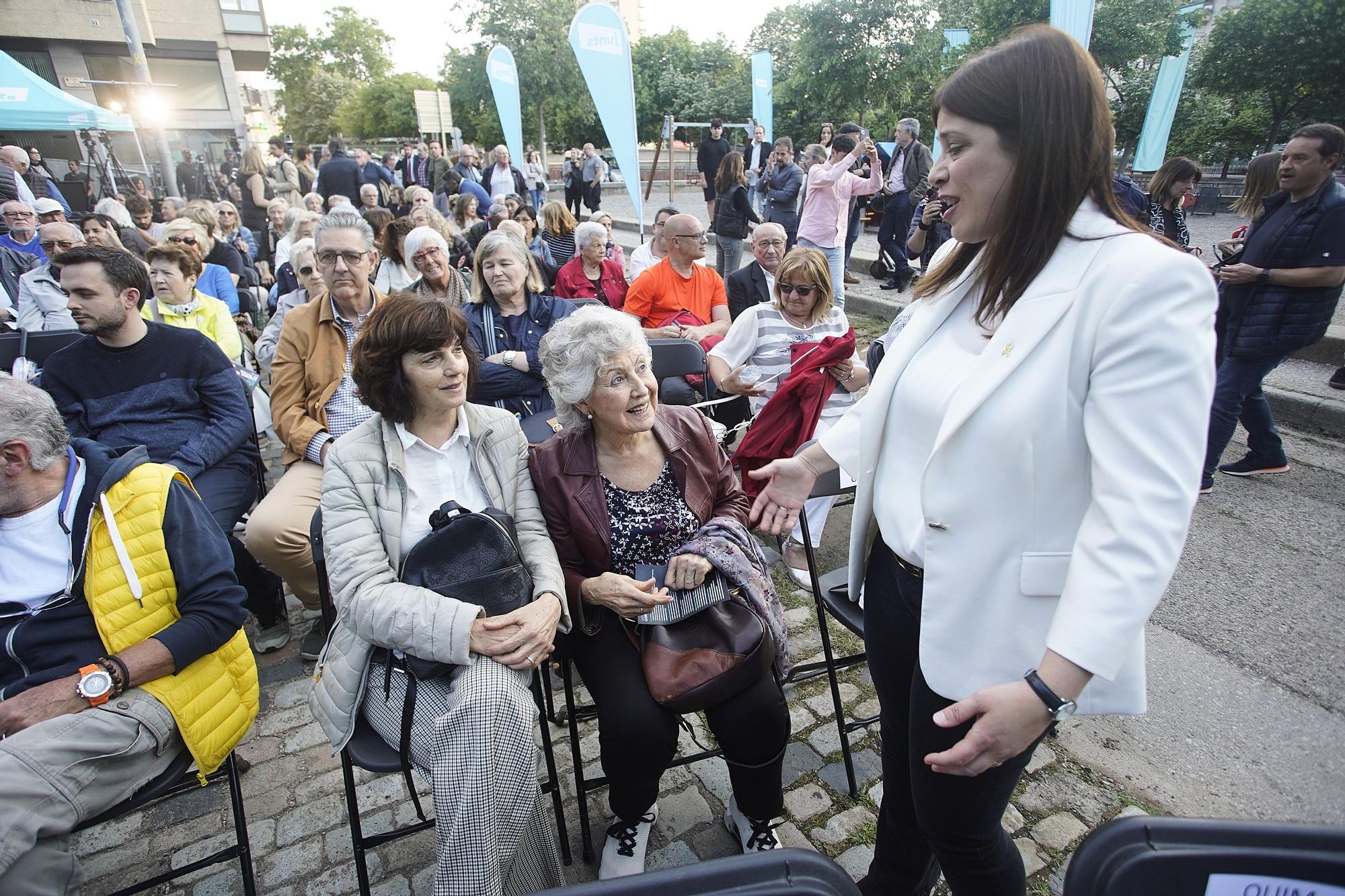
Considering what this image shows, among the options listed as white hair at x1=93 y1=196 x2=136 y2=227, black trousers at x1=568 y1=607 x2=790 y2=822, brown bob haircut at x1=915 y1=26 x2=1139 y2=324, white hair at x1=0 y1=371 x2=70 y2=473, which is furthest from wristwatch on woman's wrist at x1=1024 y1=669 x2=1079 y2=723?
white hair at x1=93 y1=196 x2=136 y2=227

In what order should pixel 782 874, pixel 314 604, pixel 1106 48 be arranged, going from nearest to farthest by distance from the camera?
pixel 782 874
pixel 314 604
pixel 1106 48

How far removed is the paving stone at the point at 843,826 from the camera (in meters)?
2.34

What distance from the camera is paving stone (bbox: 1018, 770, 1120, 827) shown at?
238 centimetres

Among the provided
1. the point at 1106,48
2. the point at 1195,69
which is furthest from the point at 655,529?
the point at 1195,69

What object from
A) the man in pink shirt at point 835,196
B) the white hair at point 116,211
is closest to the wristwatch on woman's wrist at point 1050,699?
the man in pink shirt at point 835,196

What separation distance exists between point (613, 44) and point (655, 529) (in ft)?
25.8

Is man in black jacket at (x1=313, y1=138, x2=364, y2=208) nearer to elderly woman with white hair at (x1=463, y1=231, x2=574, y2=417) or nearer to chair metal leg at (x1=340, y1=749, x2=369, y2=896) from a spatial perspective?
elderly woman with white hair at (x1=463, y1=231, x2=574, y2=417)

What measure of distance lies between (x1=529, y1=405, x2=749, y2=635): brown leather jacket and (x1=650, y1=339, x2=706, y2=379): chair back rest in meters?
1.62

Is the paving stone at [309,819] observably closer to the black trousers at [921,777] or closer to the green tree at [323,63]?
the black trousers at [921,777]

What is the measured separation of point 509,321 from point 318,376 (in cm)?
109

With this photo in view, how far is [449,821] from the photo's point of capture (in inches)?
71.1

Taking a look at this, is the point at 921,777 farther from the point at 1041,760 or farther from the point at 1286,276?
the point at 1286,276

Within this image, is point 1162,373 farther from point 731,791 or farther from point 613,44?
point 613,44

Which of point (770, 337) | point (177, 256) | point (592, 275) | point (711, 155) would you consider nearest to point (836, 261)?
point (592, 275)
